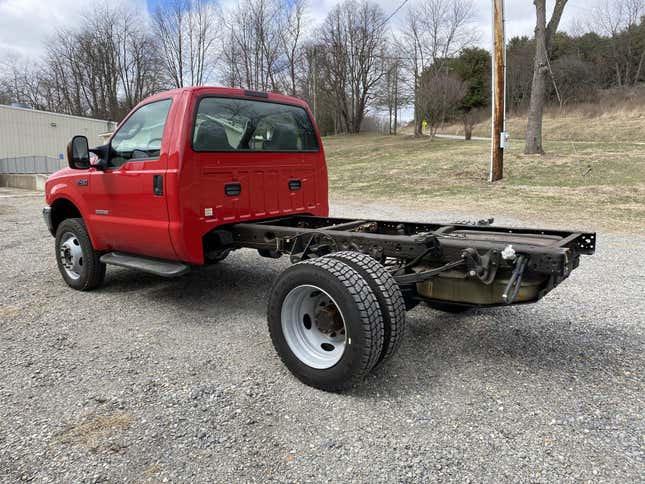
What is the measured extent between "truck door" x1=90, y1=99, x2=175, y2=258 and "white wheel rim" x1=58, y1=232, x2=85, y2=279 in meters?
0.52

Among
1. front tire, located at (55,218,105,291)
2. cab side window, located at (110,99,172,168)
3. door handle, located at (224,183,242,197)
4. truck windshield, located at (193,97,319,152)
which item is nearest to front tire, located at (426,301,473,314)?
door handle, located at (224,183,242,197)

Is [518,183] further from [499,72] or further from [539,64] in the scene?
[539,64]

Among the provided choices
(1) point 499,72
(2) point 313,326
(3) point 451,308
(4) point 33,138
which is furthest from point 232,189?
(4) point 33,138

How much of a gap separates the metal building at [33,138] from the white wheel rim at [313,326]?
30399mm

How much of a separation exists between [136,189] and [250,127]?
1.19 m

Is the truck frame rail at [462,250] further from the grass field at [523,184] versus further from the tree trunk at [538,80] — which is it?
the tree trunk at [538,80]

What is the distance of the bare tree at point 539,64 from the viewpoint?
18578mm

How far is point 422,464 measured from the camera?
236 cm

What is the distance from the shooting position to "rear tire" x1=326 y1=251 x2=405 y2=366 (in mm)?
2881

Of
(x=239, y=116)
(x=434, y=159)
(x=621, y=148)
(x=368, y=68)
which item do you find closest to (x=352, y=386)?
(x=239, y=116)

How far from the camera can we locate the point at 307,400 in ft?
9.80

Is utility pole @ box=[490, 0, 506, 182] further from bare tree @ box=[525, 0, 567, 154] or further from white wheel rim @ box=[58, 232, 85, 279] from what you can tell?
white wheel rim @ box=[58, 232, 85, 279]

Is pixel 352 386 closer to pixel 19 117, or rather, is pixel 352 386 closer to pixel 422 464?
pixel 422 464

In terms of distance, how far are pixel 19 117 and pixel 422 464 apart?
38.1m
